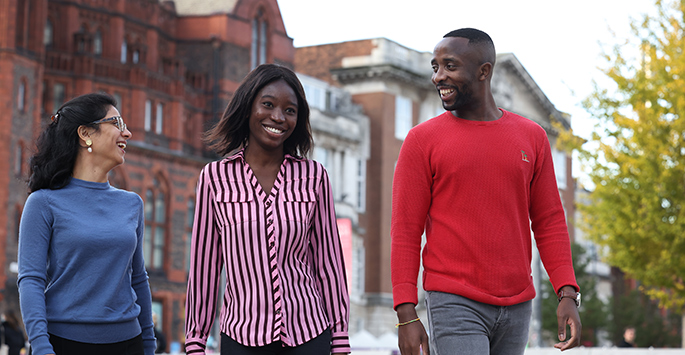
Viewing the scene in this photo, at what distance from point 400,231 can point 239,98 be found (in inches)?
39.5

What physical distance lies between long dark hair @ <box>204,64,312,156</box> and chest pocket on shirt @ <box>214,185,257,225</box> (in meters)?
0.33

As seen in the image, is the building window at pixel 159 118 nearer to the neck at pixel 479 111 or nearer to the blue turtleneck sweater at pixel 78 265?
the blue turtleneck sweater at pixel 78 265

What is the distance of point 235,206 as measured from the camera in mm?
4711

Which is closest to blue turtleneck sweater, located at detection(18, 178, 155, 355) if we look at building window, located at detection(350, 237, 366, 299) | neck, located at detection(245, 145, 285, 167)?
neck, located at detection(245, 145, 285, 167)

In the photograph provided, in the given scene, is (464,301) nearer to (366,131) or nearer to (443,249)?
(443,249)

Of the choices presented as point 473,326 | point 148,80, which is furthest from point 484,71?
point 148,80

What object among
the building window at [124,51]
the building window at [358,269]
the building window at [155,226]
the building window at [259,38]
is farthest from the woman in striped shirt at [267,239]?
the building window at [259,38]

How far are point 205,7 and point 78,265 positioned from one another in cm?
4591

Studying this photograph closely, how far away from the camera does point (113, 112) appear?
5211 mm

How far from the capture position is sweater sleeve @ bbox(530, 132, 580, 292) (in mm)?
4859

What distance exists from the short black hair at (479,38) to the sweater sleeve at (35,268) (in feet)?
6.84

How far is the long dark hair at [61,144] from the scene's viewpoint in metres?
5.02

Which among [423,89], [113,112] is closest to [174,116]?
[423,89]

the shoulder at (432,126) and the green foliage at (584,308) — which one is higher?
the shoulder at (432,126)
